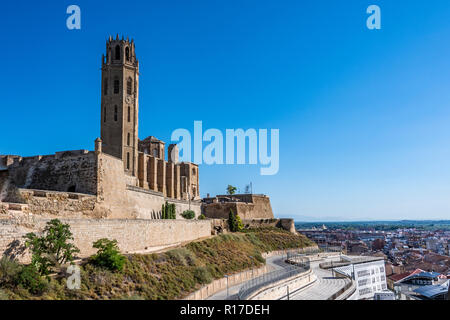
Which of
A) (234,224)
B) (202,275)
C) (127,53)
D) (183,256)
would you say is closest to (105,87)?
(127,53)

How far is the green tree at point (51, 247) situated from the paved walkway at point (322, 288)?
1553 centimetres

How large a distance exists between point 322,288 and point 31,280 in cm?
2360

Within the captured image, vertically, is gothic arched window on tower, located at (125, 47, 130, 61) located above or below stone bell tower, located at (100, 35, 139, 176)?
above

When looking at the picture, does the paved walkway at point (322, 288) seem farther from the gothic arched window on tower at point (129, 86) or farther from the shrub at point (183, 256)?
the gothic arched window on tower at point (129, 86)

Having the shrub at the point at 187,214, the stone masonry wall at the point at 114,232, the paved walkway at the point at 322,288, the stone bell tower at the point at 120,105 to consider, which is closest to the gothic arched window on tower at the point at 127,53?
the stone bell tower at the point at 120,105

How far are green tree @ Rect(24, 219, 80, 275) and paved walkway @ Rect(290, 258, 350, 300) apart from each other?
51.0 feet

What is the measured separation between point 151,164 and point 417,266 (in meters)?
57.9

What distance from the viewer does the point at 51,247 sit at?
1725 cm

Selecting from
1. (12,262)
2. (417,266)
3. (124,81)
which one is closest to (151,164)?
(124,81)

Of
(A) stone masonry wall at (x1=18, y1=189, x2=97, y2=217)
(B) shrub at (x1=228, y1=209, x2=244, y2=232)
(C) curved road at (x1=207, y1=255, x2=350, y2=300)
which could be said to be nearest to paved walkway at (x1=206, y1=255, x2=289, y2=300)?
(C) curved road at (x1=207, y1=255, x2=350, y2=300)

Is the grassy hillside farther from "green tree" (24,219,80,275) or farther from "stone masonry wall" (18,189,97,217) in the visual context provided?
"stone masonry wall" (18,189,97,217)

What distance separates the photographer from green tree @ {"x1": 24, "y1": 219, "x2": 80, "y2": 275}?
634 inches

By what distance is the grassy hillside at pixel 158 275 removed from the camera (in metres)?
15.5
